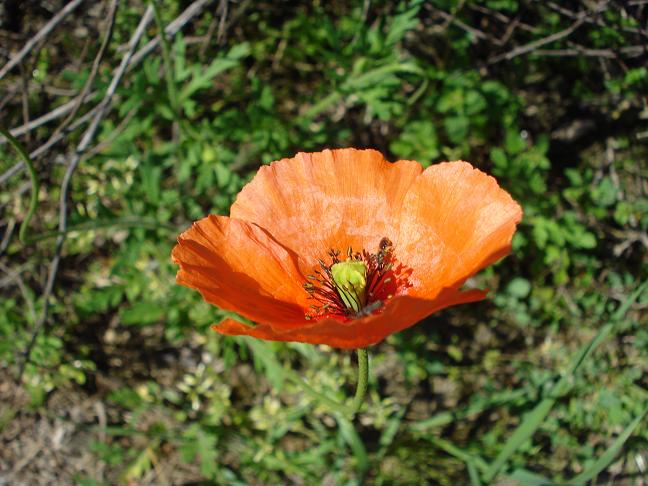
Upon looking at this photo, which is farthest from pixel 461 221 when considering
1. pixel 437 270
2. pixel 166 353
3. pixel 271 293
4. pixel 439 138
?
pixel 166 353

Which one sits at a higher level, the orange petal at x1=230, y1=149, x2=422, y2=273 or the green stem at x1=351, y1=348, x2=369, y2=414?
the orange petal at x1=230, y1=149, x2=422, y2=273

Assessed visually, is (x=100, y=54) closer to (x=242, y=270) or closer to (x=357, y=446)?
(x=242, y=270)

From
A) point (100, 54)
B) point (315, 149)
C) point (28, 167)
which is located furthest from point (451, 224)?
point (315, 149)

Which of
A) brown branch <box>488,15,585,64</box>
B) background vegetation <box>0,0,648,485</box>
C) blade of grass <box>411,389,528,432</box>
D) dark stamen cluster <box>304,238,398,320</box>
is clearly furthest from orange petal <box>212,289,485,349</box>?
brown branch <box>488,15,585,64</box>

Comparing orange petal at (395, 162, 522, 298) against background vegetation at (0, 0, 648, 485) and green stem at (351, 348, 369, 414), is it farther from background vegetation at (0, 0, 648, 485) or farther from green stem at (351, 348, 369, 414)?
background vegetation at (0, 0, 648, 485)

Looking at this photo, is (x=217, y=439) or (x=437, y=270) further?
(x=217, y=439)

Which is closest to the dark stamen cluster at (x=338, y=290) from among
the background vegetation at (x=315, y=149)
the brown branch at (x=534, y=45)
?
the background vegetation at (x=315, y=149)

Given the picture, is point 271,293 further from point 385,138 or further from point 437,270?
point 385,138
